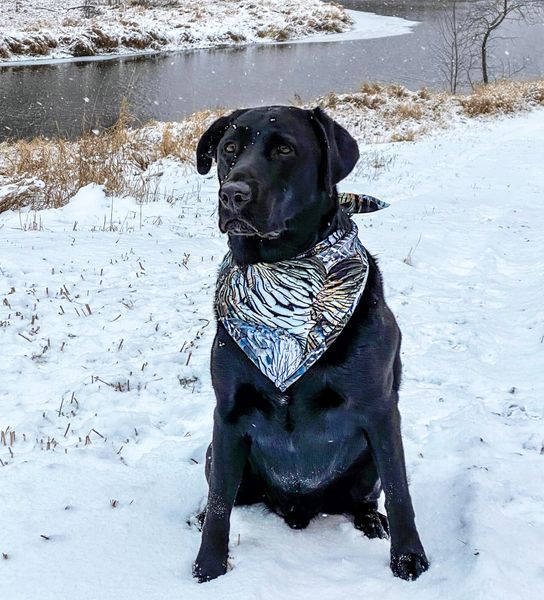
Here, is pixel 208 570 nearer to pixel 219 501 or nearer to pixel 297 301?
pixel 219 501

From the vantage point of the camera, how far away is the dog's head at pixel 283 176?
84.4 inches

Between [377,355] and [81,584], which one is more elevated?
[377,355]

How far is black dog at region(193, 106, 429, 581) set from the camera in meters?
2.07

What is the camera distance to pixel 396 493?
2.14m

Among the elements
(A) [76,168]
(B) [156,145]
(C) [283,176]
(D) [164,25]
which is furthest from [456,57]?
(C) [283,176]

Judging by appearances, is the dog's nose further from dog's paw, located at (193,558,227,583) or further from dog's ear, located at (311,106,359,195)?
dog's paw, located at (193,558,227,583)

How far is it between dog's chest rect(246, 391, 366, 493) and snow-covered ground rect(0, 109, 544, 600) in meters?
0.30

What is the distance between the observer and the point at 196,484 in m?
2.75

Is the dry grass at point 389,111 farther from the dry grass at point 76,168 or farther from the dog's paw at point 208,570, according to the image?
the dog's paw at point 208,570

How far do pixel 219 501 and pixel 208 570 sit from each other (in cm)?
24

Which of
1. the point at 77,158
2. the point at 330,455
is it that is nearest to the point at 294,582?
the point at 330,455

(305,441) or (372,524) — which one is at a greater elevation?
(305,441)

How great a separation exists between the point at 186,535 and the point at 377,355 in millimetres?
1042

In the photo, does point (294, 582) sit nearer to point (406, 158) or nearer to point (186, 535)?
point (186, 535)
